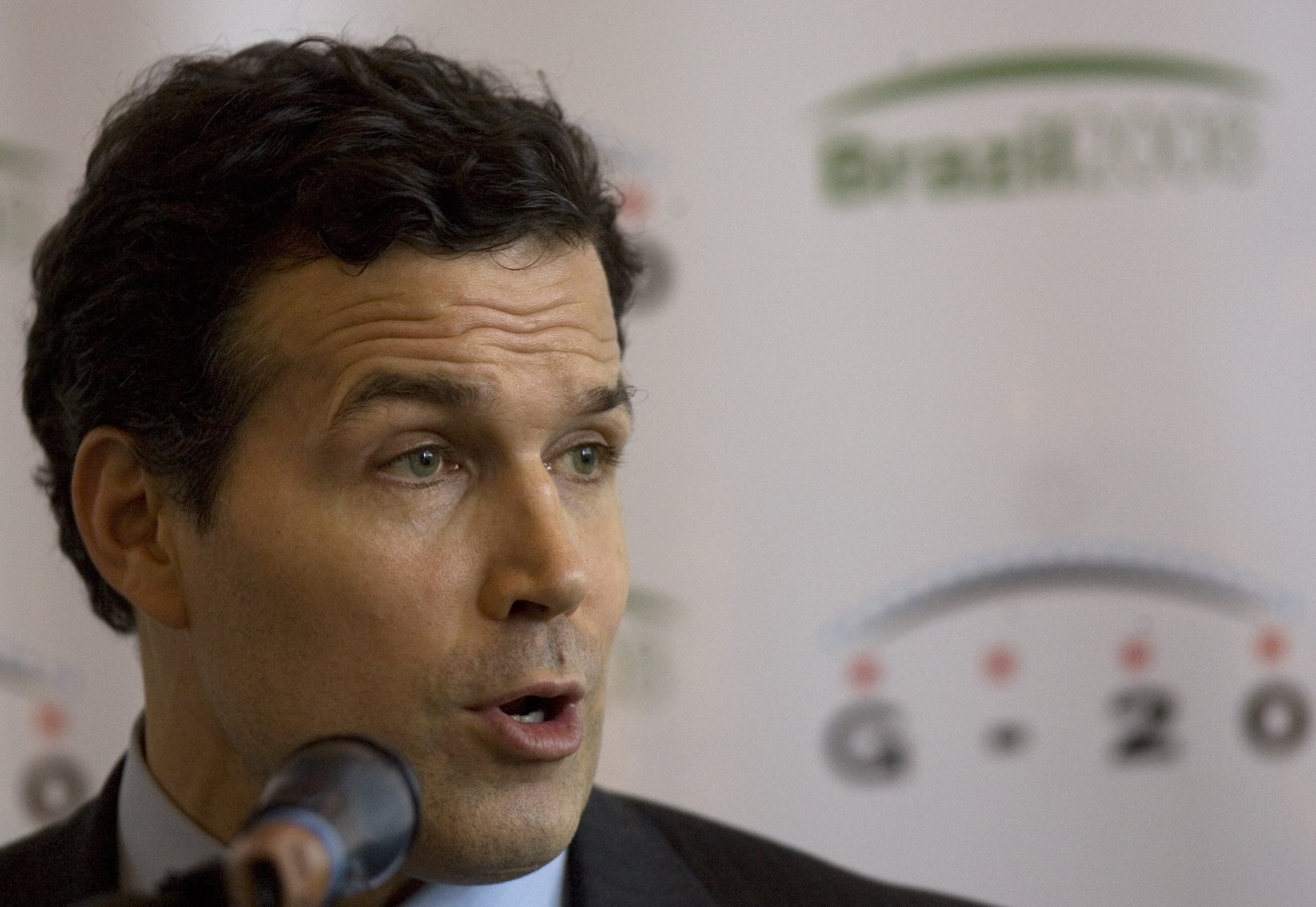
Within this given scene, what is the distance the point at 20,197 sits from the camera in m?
2.70

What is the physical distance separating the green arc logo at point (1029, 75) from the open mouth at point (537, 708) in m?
1.52

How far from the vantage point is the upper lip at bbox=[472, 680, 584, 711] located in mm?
1491

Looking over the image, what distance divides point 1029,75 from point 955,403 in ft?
2.08

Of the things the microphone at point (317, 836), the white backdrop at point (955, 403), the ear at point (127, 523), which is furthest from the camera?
the white backdrop at point (955, 403)

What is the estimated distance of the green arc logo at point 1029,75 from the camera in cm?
268

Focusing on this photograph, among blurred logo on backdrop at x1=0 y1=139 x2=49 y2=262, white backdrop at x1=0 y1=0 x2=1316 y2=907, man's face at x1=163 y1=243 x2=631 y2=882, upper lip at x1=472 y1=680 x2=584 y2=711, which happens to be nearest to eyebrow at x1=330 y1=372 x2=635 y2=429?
man's face at x1=163 y1=243 x2=631 y2=882

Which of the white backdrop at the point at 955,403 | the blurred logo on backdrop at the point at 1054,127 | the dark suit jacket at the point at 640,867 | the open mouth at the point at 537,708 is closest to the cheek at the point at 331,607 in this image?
the open mouth at the point at 537,708

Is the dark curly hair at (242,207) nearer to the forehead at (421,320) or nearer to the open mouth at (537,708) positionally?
the forehead at (421,320)

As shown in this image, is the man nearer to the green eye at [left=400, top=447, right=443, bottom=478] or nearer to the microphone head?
the green eye at [left=400, top=447, right=443, bottom=478]

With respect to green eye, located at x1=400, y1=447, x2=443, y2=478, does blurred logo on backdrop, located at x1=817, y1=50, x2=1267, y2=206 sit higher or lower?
higher

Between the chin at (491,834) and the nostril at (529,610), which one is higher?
the nostril at (529,610)

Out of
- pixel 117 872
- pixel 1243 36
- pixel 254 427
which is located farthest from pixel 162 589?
pixel 1243 36

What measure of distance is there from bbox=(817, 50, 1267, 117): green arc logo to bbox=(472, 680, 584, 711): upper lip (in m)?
1.51

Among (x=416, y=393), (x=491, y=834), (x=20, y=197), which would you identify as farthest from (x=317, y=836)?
(x=20, y=197)
